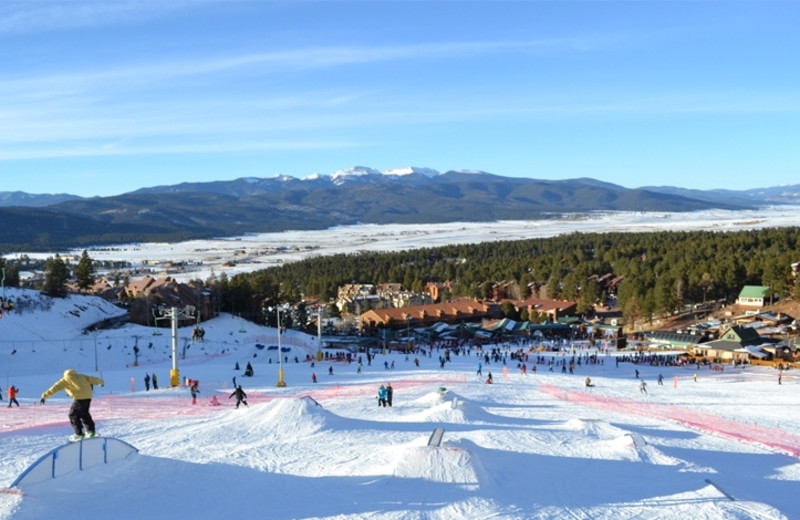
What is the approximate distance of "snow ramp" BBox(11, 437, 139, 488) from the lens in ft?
33.4

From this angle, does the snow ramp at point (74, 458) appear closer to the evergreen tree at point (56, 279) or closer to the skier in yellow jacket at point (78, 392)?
the skier in yellow jacket at point (78, 392)

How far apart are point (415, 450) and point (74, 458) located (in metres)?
5.11

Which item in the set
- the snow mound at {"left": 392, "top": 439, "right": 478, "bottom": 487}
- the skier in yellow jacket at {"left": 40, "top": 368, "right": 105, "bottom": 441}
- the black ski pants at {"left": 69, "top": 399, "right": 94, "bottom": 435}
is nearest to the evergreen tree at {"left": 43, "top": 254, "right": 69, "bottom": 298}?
the skier in yellow jacket at {"left": 40, "top": 368, "right": 105, "bottom": 441}

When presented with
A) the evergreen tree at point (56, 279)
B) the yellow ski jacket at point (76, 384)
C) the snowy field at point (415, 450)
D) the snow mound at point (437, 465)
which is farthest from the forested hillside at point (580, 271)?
the yellow ski jacket at point (76, 384)

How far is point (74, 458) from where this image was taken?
10695 mm

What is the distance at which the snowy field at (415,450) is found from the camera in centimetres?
1067

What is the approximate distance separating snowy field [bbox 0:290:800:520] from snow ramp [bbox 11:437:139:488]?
13cm

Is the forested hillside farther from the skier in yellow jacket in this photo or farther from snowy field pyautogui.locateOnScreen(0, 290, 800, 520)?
the skier in yellow jacket

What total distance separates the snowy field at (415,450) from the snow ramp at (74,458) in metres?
0.13

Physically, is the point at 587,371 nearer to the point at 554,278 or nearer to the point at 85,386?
the point at 85,386

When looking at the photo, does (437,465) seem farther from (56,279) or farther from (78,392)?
(56,279)

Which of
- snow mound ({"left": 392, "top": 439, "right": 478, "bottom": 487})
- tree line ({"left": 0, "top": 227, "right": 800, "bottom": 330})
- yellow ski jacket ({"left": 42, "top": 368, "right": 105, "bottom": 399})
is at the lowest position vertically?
tree line ({"left": 0, "top": 227, "right": 800, "bottom": 330})

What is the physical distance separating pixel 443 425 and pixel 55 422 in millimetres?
9399

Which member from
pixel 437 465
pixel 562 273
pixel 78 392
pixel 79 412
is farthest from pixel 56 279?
pixel 562 273
